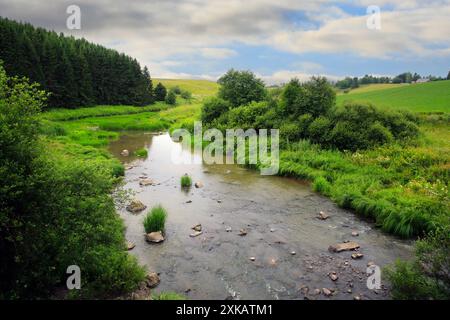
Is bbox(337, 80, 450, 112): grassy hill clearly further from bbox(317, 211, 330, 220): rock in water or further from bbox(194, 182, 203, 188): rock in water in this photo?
bbox(317, 211, 330, 220): rock in water

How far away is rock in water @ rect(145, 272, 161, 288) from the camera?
9.95 m

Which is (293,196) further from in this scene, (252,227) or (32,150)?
(32,150)

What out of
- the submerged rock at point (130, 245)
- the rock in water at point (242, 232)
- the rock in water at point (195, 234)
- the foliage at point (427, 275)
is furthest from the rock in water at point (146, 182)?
the foliage at point (427, 275)

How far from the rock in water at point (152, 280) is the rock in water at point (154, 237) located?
2772 mm

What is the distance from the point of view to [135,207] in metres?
16.7

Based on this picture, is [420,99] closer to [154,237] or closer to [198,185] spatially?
[198,185]

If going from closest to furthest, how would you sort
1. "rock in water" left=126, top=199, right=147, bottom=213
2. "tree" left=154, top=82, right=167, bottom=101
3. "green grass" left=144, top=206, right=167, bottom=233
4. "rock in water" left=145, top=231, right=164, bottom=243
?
"rock in water" left=145, top=231, right=164, bottom=243 → "green grass" left=144, top=206, right=167, bottom=233 → "rock in water" left=126, top=199, right=147, bottom=213 → "tree" left=154, top=82, right=167, bottom=101

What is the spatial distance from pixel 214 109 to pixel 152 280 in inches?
1452

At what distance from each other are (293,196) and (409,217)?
6651 mm

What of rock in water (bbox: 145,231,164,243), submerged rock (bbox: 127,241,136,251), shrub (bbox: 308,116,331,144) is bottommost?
submerged rock (bbox: 127,241,136,251)

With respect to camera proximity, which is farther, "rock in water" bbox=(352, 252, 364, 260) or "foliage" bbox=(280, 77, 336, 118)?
"foliage" bbox=(280, 77, 336, 118)

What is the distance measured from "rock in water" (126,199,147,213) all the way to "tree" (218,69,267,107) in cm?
3202

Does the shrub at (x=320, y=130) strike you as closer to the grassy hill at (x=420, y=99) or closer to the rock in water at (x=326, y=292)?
the grassy hill at (x=420, y=99)

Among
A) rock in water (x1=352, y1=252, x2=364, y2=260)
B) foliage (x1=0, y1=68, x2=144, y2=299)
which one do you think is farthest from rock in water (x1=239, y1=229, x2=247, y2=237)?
foliage (x1=0, y1=68, x2=144, y2=299)
